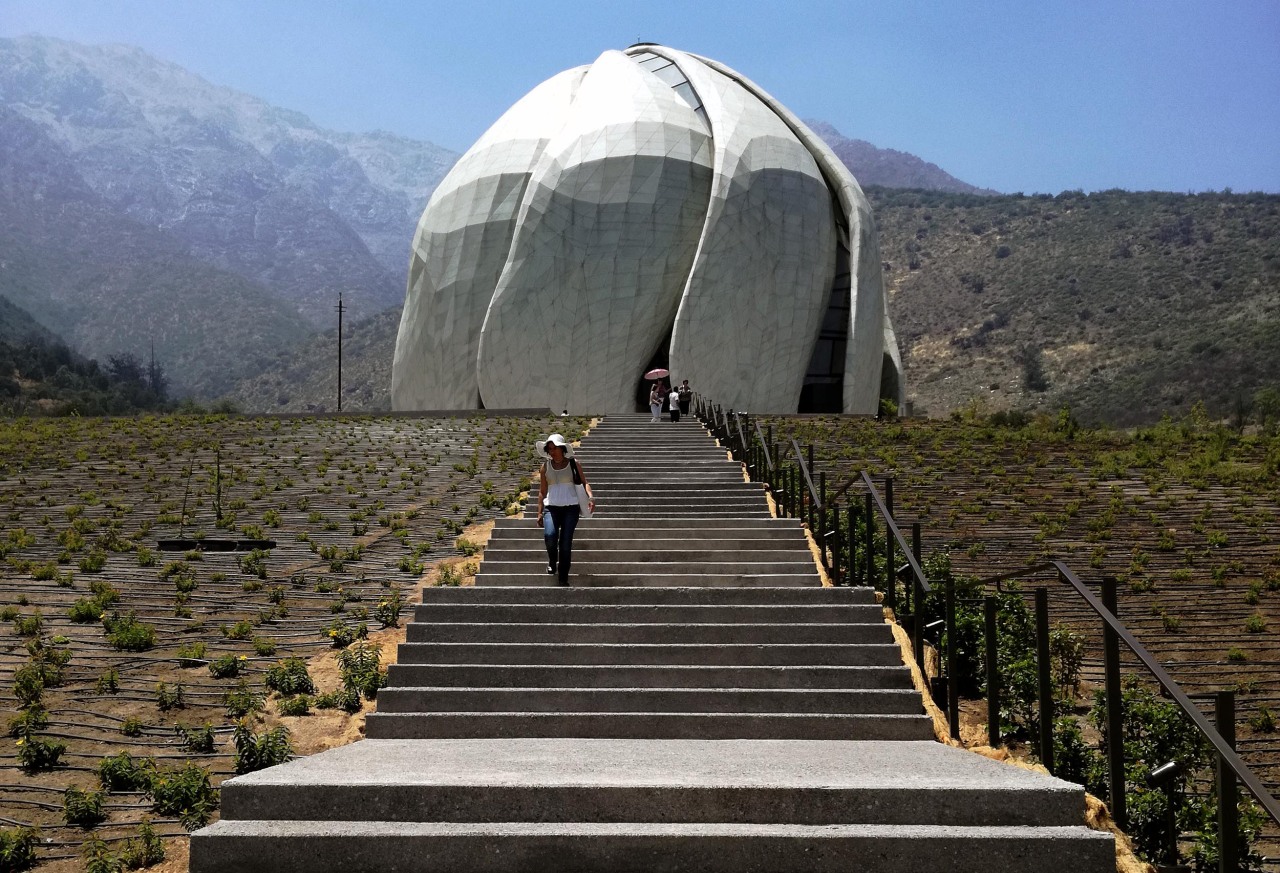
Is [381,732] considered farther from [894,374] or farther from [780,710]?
[894,374]

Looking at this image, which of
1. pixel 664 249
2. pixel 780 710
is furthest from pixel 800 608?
pixel 664 249

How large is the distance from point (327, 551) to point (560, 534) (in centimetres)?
384

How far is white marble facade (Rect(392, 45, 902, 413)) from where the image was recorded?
30.3m

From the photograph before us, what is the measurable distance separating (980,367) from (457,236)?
1778 inches

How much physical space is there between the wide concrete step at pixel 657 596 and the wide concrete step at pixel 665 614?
263 mm

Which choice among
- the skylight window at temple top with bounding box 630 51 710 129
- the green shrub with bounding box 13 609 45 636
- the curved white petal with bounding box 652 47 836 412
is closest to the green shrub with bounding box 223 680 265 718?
the green shrub with bounding box 13 609 45 636

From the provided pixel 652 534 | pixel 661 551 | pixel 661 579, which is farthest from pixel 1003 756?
pixel 652 534

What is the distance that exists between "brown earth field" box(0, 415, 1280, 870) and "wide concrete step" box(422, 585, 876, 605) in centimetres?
73

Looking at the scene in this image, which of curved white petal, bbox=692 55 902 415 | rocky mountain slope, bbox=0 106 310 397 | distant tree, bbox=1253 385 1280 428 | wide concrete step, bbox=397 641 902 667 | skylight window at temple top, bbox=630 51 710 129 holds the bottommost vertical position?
wide concrete step, bbox=397 641 902 667

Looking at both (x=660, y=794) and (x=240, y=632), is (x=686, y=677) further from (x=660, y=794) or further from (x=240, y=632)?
(x=240, y=632)

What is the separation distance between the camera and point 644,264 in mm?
30328

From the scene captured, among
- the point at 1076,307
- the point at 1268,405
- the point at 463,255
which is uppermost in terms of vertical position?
the point at 1076,307

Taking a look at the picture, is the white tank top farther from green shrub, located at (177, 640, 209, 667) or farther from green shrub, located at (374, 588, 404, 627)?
green shrub, located at (177, 640, 209, 667)

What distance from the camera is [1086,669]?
32.3 feet
